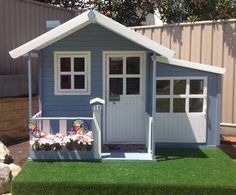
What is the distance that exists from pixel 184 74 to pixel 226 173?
2626 millimetres

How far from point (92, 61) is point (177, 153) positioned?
105 inches

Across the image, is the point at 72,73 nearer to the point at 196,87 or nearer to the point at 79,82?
the point at 79,82

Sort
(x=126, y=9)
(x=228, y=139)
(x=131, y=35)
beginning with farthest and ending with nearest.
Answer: (x=126, y=9) < (x=228, y=139) < (x=131, y=35)

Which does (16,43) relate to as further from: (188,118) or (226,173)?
(226,173)

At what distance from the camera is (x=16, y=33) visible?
12.2 meters

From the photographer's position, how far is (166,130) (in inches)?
384

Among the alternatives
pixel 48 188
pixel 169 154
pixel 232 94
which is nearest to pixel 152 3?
pixel 232 94

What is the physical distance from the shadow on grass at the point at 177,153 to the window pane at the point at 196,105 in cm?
88

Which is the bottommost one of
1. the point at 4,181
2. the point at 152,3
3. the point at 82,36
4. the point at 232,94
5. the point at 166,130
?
the point at 4,181

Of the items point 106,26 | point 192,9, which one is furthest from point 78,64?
point 192,9

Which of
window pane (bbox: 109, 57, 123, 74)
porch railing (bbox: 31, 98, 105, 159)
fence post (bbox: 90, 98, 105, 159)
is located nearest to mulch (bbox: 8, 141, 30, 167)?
porch railing (bbox: 31, 98, 105, 159)

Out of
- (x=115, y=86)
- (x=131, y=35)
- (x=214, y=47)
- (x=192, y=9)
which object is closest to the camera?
(x=131, y=35)

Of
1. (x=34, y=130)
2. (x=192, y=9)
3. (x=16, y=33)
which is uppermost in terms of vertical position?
(x=192, y=9)

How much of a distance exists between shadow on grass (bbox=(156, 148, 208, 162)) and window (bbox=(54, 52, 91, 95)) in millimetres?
2043
